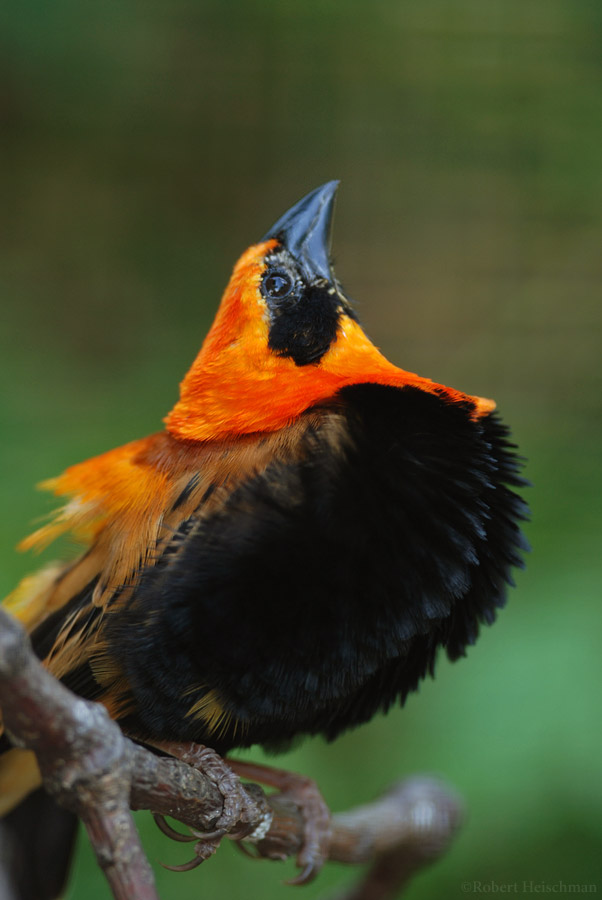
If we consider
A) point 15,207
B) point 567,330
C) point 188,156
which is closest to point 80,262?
point 15,207

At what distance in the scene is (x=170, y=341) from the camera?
393 cm

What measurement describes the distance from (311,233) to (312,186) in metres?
2.15

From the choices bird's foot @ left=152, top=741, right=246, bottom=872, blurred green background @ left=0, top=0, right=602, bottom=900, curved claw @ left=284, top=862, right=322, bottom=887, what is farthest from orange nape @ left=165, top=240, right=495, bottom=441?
blurred green background @ left=0, top=0, right=602, bottom=900

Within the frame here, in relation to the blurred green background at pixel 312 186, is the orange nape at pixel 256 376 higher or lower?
lower

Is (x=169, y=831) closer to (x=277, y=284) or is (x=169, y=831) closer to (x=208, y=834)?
(x=208, y=834)

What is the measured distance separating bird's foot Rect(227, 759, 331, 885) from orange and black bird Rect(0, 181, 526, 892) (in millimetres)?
209

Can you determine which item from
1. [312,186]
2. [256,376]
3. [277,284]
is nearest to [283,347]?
[256,376]

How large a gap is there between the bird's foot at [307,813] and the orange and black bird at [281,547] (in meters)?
0.21

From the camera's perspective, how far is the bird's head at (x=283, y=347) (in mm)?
1813

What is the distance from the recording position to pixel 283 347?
1941 mm

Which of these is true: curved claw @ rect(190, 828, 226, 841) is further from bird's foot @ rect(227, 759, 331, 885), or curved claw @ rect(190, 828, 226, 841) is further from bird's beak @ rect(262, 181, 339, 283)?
bird's beak @ rect(262, 181, 339, 283)

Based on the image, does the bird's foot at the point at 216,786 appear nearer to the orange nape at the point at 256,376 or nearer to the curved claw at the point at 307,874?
the curved claw at the point at 307,874

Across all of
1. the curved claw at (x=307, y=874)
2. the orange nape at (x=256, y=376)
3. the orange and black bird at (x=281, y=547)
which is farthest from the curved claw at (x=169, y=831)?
the orange nape at (x=256, y=376)

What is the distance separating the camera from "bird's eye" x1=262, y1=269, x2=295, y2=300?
2043mm
